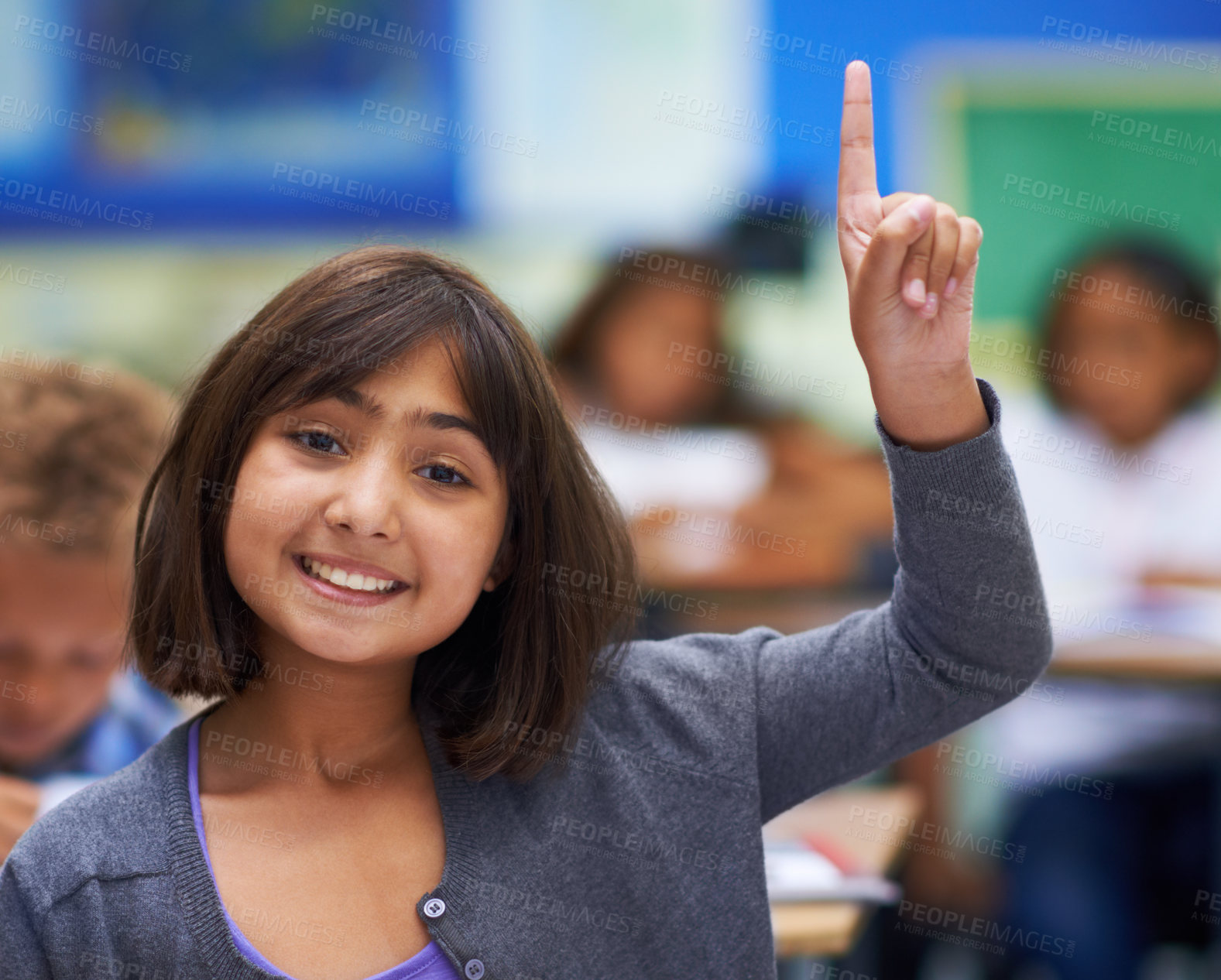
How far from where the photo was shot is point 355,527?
96cm

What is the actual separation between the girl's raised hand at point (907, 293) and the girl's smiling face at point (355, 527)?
37 centimetres

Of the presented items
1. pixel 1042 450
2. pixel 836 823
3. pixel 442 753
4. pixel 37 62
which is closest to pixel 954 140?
pixel 1042 450

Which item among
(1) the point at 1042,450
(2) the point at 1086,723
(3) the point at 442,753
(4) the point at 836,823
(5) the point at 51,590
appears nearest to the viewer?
(3) the point at 442,753

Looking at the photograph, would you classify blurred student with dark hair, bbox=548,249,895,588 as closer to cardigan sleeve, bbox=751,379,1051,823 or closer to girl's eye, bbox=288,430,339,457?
cardigan sleeve, bbox=751,379,1051,823

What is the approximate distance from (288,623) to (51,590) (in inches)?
37.1

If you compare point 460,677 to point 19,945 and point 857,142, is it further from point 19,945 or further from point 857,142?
point 857,142

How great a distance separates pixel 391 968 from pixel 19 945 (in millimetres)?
294

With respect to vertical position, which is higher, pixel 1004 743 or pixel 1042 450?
pixel 1042 450

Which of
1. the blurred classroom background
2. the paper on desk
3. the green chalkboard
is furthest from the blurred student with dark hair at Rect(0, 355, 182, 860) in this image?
the green chalkboard

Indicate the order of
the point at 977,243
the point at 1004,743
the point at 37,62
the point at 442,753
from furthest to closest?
the point at 37,62 → the point at 1004,743 → the point at 442,753 → the point at 977,243

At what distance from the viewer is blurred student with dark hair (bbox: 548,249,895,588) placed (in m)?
3.24

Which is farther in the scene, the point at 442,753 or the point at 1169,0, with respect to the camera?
the point at 1169,0

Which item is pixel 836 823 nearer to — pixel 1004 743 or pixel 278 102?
pixel 1004 743

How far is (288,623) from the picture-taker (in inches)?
39.3
